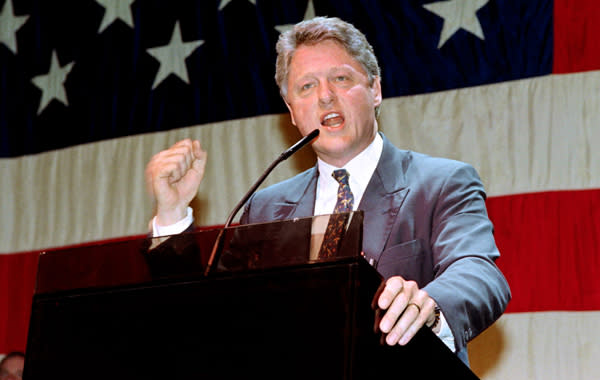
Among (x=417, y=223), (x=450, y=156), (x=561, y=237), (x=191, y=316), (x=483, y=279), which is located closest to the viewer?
(x=191, y=316)

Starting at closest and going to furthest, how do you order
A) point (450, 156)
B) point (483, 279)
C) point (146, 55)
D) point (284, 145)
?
point (483, 279) < point (450, 156) < point (284, 145) < point (146, 55)

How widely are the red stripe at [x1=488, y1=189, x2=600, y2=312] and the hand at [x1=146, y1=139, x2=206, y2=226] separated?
198cm

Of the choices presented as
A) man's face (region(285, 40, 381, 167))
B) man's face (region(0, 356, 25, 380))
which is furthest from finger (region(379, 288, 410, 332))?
man's face (region(0, 356, 25, 380))

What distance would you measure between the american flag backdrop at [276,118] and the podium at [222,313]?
7.45 feet

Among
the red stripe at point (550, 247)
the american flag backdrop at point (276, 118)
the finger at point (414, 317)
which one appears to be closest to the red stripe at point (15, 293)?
the american flag backdrop at point (276, 118)

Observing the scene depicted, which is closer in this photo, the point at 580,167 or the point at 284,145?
the point at 580,167

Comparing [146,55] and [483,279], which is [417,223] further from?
[146,55]

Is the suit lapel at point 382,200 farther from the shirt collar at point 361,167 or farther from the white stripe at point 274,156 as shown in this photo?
the white stripe at point 274,156

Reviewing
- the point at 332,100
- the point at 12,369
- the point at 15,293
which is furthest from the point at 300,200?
the point at 15,293

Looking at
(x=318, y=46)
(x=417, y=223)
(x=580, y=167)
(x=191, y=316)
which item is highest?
(x=318, y=46)

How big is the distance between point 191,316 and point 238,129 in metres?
3.13

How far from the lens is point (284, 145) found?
13.4ft

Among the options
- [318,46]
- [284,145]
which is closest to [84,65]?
[284,145]

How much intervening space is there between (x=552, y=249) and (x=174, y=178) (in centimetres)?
209
